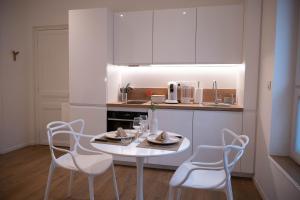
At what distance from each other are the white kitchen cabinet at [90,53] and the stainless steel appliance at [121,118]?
8.6 inches

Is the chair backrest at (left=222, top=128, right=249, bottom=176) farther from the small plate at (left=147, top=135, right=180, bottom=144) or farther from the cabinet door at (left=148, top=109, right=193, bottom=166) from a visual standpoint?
the cabinet door at (left=148, top=109, right=193, bottom=166)

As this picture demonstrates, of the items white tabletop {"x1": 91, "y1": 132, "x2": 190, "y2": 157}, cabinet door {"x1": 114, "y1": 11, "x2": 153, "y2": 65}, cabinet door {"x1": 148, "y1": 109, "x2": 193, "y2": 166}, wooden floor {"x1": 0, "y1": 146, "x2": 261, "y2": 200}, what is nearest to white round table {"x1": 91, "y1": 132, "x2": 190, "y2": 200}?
white tabletop {"x1": 91, "y1": 132, "x2": 190, "y2": 157}

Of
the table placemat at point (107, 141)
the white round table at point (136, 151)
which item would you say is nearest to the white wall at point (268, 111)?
the white round table at point (136, 151)

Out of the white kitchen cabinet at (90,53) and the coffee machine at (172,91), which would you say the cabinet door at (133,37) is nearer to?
the white kitchen cabinet at (90,53)

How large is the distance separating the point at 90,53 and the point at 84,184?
165cm

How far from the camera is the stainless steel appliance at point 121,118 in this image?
3027 mm

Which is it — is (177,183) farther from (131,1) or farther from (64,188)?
(131,1)

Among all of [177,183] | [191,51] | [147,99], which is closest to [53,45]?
[147,99]

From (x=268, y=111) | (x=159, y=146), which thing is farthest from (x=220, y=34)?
(x=159, y=146)

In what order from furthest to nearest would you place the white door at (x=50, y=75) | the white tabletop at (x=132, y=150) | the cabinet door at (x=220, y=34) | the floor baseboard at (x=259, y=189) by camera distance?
the white door at (x=50, y=75) < the cabinet door at (x=220, y=34) < the floor baseboard at (x=259, y=189) < the white tabletop at (x=132, y=150)

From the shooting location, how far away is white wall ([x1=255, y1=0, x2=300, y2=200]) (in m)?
1.95

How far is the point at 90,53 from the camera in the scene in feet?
10.1

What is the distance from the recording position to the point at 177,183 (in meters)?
1.64

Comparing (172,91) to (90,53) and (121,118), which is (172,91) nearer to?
(121,118)
